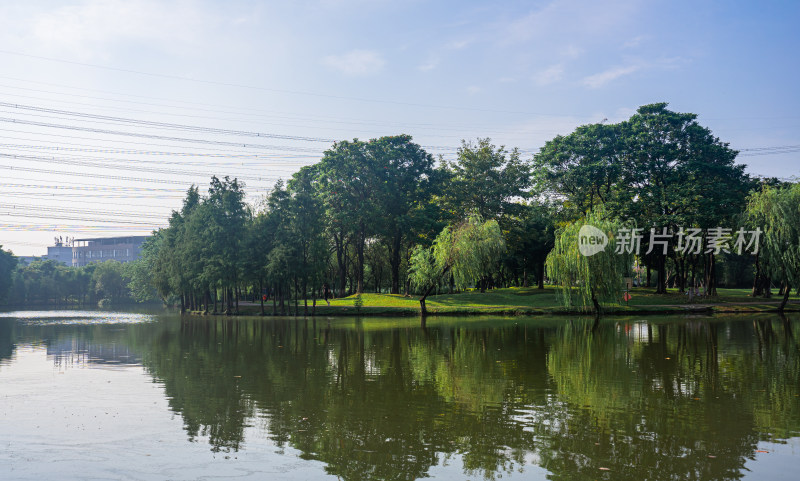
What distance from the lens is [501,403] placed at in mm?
13438

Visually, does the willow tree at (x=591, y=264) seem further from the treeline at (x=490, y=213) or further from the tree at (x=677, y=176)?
the tree at (x=677, y=176)

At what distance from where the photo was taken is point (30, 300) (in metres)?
121

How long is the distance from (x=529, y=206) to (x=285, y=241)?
109 feet

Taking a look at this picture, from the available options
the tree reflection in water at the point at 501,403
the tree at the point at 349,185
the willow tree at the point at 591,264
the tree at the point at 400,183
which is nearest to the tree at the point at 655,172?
the willow tree at the point at 591,264

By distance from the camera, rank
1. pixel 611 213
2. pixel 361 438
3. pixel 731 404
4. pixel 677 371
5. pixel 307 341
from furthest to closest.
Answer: pixel 611 213 → pixel 307 341 → pixel 677 371 → pixel 731 404 → pixel 361 438

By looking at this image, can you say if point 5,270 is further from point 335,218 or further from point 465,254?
point 465,254

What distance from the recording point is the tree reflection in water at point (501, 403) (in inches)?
367

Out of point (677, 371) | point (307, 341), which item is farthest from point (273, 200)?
point (677, 371)

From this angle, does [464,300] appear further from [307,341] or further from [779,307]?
[307,341]

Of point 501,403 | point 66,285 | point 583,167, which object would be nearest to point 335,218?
point 583,167

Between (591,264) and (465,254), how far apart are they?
12631mm

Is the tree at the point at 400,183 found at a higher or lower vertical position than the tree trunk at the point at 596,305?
higher

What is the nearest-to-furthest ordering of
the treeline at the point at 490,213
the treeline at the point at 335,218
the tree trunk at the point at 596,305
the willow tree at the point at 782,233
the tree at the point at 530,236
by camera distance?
the willow tree at the point at 782,233 < the tree trunk at the point at 596,305 < the treeline at the point at 490,213 < the treeline at the point at 335,218 < the tree at the point at 530,236

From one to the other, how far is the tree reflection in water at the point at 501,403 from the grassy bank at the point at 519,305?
85.5 feet
